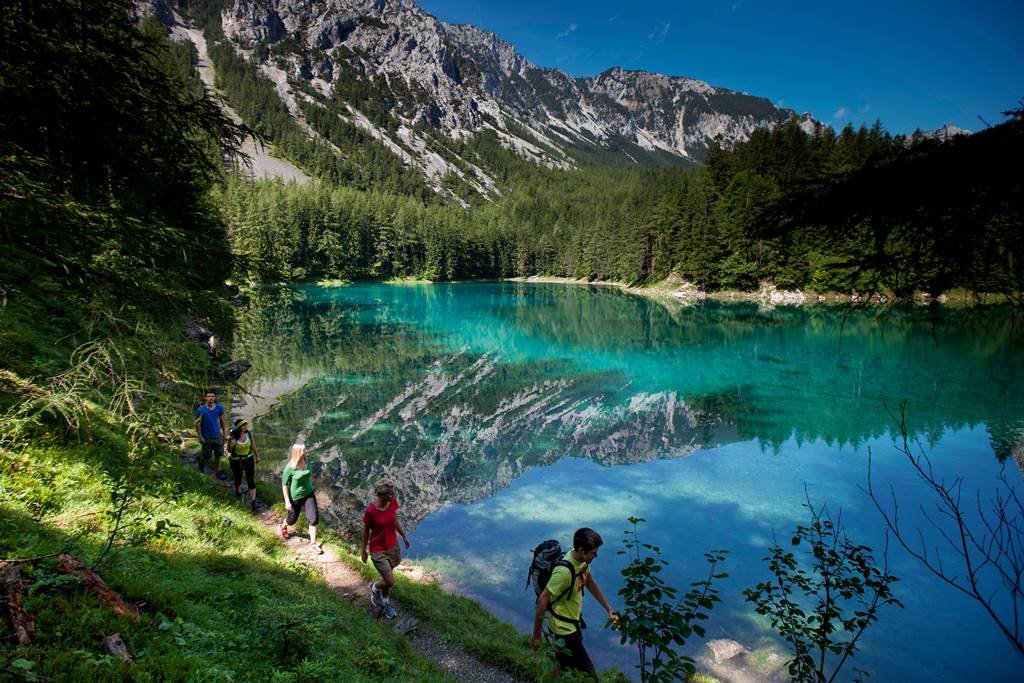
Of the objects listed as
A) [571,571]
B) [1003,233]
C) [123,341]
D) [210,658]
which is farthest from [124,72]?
[1003,233]

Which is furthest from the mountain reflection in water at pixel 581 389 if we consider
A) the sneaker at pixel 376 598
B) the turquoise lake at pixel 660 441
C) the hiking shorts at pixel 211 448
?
the sneaker at pixel 376 598

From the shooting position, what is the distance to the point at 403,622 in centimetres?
726

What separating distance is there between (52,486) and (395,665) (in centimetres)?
467

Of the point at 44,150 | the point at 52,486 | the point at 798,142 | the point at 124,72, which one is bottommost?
the point at 52,486

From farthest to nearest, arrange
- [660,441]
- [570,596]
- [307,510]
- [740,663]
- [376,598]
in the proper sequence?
[660,441]
[307,510]
[740,663]
[376,598]
[570,596]

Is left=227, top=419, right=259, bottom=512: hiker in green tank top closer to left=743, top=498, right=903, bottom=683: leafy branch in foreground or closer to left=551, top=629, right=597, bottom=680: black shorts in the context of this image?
left=551, top=629, right=597, bottom=680: black shorts

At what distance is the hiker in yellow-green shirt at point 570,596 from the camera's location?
16.5 ft

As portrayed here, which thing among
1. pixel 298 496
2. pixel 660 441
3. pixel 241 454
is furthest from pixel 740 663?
pixel 660 441

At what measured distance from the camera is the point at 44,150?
473 centimetres

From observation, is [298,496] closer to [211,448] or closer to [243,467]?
[243,467]

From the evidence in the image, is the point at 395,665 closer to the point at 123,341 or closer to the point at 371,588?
the point at 371,588

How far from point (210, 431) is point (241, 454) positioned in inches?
61.4

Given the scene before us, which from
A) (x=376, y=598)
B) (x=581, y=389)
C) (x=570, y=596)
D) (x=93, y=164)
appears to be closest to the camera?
(x=93, y=164)

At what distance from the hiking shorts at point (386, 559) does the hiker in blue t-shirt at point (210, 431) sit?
5.71m
